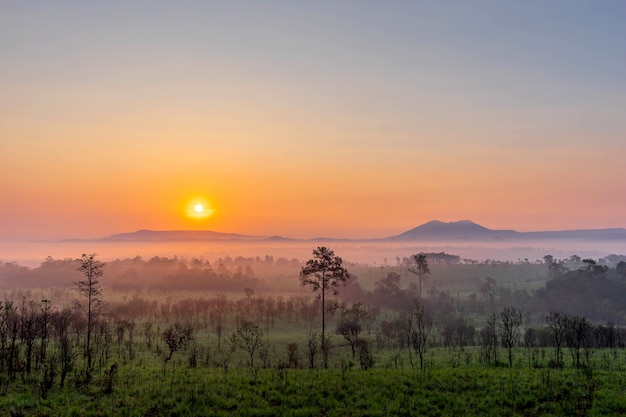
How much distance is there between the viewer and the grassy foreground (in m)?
21.7

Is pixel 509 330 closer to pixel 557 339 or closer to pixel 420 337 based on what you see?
pixel 557 339

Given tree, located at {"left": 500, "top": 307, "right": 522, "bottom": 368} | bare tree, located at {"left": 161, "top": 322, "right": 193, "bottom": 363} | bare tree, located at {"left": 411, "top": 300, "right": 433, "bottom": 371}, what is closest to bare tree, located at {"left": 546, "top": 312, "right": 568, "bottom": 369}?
tree, located at {"left": 500, "top": 307, "right": 522, "bottom": 368}

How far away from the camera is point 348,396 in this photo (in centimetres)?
2414

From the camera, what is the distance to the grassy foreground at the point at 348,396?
71.2ft

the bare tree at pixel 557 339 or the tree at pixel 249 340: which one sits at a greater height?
the bare tree at pixel 557 339

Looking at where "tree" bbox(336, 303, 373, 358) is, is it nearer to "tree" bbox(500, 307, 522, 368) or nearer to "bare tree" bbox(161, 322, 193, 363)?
"tree" bbox(500, 307, 522, 368)

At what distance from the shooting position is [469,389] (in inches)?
989

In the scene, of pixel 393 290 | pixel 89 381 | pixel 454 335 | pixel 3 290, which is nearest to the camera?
pixel 89 381

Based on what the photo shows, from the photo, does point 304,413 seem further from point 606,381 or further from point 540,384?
point 606,381

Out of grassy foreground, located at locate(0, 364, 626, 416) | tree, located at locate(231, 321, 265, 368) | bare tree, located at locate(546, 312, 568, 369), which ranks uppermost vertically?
grassy foreground, located at locate(0, 364, 626, 416)

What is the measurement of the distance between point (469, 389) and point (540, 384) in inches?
181

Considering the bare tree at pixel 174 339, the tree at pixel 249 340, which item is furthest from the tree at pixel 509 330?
the bare tree at pixel 174 339

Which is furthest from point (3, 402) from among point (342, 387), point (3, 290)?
point (3, 290)

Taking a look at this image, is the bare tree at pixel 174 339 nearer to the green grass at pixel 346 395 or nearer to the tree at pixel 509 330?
the green grass at pixel 346 395
